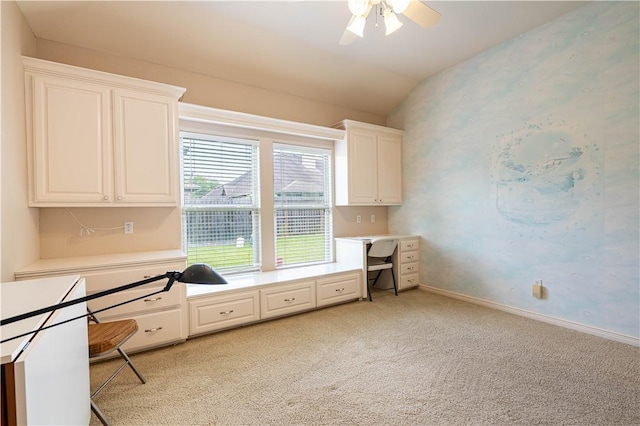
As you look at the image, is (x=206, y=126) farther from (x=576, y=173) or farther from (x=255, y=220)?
(x=576, y=173)

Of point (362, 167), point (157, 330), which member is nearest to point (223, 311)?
point (157, 330)

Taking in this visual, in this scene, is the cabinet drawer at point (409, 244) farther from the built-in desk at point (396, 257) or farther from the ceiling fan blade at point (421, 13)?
the ceiling fan blade at point (421, 13)

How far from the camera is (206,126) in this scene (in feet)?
11.0

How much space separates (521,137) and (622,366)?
223cm

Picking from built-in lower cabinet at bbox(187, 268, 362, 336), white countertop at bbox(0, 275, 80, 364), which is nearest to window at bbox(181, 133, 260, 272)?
built-in lower cabinet at bbox(187, 268, 362, 336)

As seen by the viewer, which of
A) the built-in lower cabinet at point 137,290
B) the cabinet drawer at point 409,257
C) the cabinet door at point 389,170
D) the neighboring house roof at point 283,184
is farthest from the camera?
the cabinet door at point 389,170

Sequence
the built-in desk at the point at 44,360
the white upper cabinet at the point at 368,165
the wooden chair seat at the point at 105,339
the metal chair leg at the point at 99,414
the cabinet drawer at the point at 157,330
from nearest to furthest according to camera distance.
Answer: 1. the built-in desk at the point at 44,360
2. the metal chair leg at the point at 99,414
3. the wooden chair seat at the point at 105,339
4. the cabinet drawer at the point at 157,330
5. the white upper cabinet at the point at 368,165

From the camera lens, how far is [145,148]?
271cm

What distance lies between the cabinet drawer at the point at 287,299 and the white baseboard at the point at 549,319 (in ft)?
6.29

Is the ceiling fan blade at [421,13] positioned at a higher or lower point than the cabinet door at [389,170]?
higher

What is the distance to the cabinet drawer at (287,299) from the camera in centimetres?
315

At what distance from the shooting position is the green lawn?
3402mm

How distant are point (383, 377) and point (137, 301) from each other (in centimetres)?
203

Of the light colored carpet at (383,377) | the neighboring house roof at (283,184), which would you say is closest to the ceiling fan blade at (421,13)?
the neighboring house roof at (283,184)
